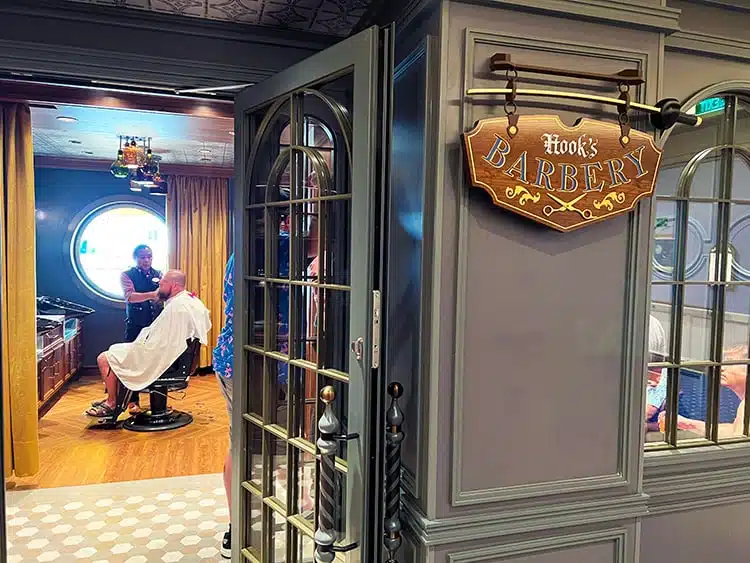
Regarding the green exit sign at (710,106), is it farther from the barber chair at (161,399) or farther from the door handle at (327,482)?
the barber chair at (161,399)

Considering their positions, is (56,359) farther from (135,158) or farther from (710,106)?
(710,106)

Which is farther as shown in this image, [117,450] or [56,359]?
[56,359]

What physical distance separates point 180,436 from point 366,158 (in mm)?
3914

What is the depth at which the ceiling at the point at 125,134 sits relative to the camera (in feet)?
15.1

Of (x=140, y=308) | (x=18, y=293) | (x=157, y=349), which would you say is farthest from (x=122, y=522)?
(x=140, y=308)

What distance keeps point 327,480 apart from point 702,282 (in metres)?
1.59

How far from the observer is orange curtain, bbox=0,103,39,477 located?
378 cm

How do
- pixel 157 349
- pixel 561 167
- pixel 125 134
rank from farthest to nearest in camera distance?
pixel 125 134
pixel 157 349
pixel 561 167

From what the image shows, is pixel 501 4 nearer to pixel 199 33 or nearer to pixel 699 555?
pixel 199 33

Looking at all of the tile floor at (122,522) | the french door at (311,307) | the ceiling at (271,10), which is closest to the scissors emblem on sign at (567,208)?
the french door at (311,307)

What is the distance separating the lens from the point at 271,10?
2.16 m

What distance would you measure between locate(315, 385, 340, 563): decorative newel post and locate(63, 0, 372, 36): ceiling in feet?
4.47

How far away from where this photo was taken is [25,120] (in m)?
3.84

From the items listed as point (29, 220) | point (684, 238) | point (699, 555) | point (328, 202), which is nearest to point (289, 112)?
point (328, 202)
